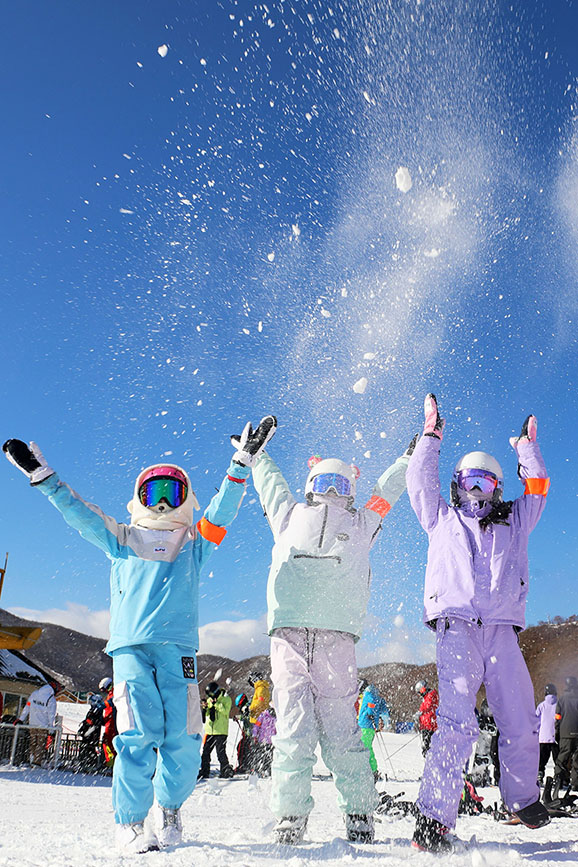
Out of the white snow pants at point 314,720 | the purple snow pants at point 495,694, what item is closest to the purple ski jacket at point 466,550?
the purple snow pants at point 495,694

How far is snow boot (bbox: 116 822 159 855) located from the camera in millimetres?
3070

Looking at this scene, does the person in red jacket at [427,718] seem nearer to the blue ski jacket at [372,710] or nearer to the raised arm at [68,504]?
the blue ski jacket at [372,710]

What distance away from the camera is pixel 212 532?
4.30m

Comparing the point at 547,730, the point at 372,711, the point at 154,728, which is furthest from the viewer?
the point at 547,730

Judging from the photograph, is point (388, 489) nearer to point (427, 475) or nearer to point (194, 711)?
point (427, 475)

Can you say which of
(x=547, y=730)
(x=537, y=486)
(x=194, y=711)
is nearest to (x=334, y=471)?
(x=537, y=486)

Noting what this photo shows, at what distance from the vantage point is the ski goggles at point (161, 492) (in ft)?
14.6

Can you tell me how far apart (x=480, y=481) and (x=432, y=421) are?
0.49 meters

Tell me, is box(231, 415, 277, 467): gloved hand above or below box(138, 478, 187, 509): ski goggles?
above

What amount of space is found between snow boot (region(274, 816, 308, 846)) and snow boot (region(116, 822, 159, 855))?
24.4 inches

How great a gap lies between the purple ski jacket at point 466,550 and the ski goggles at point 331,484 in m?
0.48

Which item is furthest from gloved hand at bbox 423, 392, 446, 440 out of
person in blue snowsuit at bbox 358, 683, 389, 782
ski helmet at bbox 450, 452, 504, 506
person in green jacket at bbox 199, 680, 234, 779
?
person in green jacket at bbox 199, 680, 234, 779

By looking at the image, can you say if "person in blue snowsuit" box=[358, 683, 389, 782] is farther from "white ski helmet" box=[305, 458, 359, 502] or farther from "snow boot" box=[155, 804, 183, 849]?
"snow boot" box=[155, 804, 183, 849]

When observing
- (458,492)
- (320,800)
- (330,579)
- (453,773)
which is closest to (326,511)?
(330,579)
